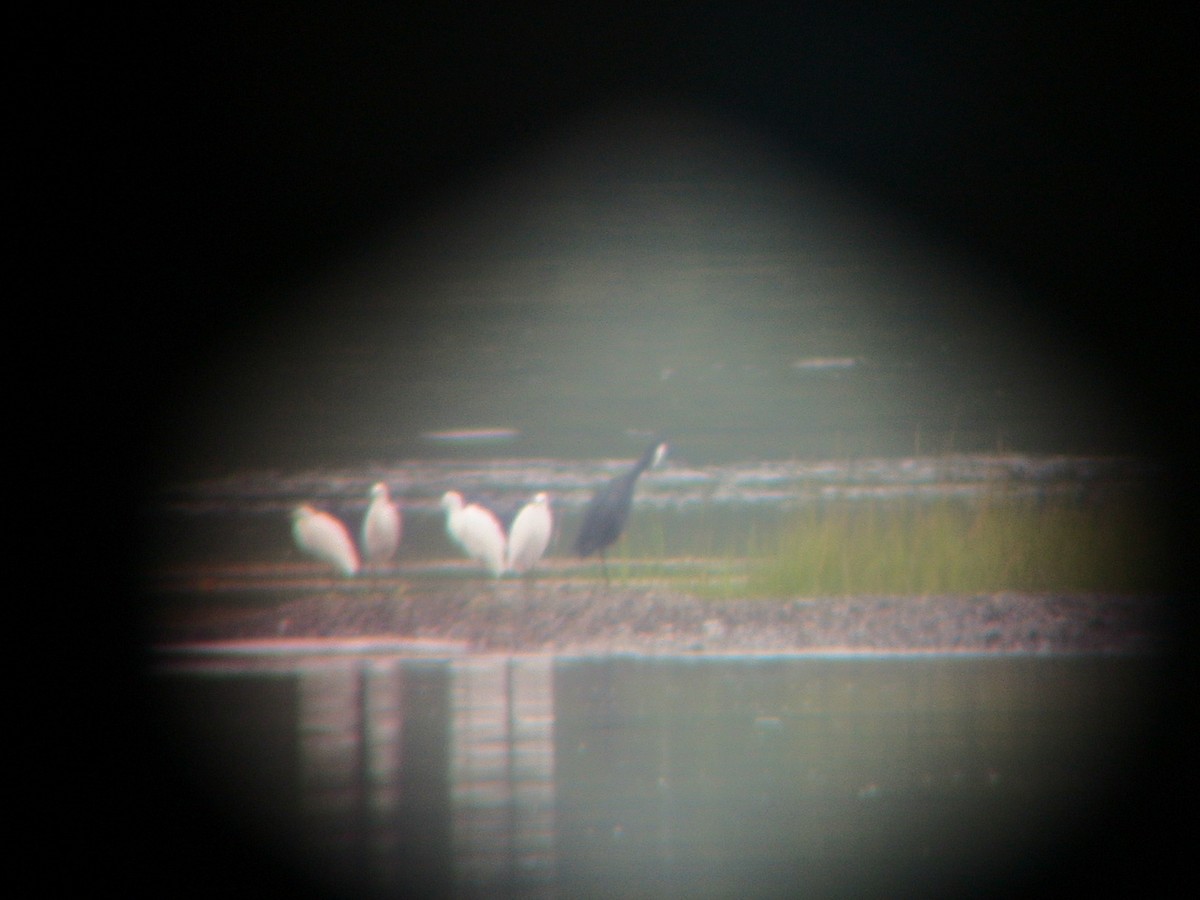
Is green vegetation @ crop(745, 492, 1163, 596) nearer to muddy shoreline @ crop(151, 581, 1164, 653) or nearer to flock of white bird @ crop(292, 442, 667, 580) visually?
muddy shoreline @ crop(151, 581, 1164, 653)

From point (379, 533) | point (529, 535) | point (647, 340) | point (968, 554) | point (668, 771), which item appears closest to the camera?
point (668, 771)

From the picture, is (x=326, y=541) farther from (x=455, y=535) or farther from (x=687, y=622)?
(x=687, y=622)

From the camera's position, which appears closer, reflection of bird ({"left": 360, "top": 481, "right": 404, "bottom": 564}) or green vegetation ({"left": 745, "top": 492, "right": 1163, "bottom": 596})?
green vegetation ({"left": 745, "top": 492, "right": 1163, "bottom": 596})

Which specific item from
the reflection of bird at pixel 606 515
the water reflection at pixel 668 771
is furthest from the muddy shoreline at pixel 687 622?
Answer: the reflection of bird at pixel 606 515

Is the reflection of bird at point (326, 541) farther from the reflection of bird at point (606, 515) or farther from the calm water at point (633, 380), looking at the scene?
the reflection of bird at point (606, 515)

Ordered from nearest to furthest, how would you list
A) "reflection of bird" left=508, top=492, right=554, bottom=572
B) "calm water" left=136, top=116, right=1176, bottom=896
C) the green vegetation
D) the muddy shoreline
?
the muddy shoreline → the green vegetation → "reflection of bird" left=508, top=492, right=554, bottom=572 → "calm water" left=136, top=116, right=1176, bottom=896

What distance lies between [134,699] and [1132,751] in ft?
6.02

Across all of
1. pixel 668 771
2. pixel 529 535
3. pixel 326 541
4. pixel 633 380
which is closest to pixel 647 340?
pixel 633 380

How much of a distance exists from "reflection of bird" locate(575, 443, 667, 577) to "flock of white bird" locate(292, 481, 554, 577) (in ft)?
0.42

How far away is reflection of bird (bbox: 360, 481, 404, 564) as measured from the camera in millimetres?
3420

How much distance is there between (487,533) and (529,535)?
0.15m

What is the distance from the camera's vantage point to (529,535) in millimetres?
3334

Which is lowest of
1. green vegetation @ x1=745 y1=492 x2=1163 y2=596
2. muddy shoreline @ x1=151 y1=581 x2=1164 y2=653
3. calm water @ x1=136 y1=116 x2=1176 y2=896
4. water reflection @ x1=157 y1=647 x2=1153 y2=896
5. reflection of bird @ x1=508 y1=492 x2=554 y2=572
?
water reflection @ x1=157 y1=647 x2=1153 y2=896

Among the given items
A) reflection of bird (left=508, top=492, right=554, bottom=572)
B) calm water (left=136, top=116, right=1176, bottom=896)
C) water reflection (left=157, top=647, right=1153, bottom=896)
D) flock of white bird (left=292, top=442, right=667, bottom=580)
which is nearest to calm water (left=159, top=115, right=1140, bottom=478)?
calm water (left=136, top=116, right=1176, bottom=896)
